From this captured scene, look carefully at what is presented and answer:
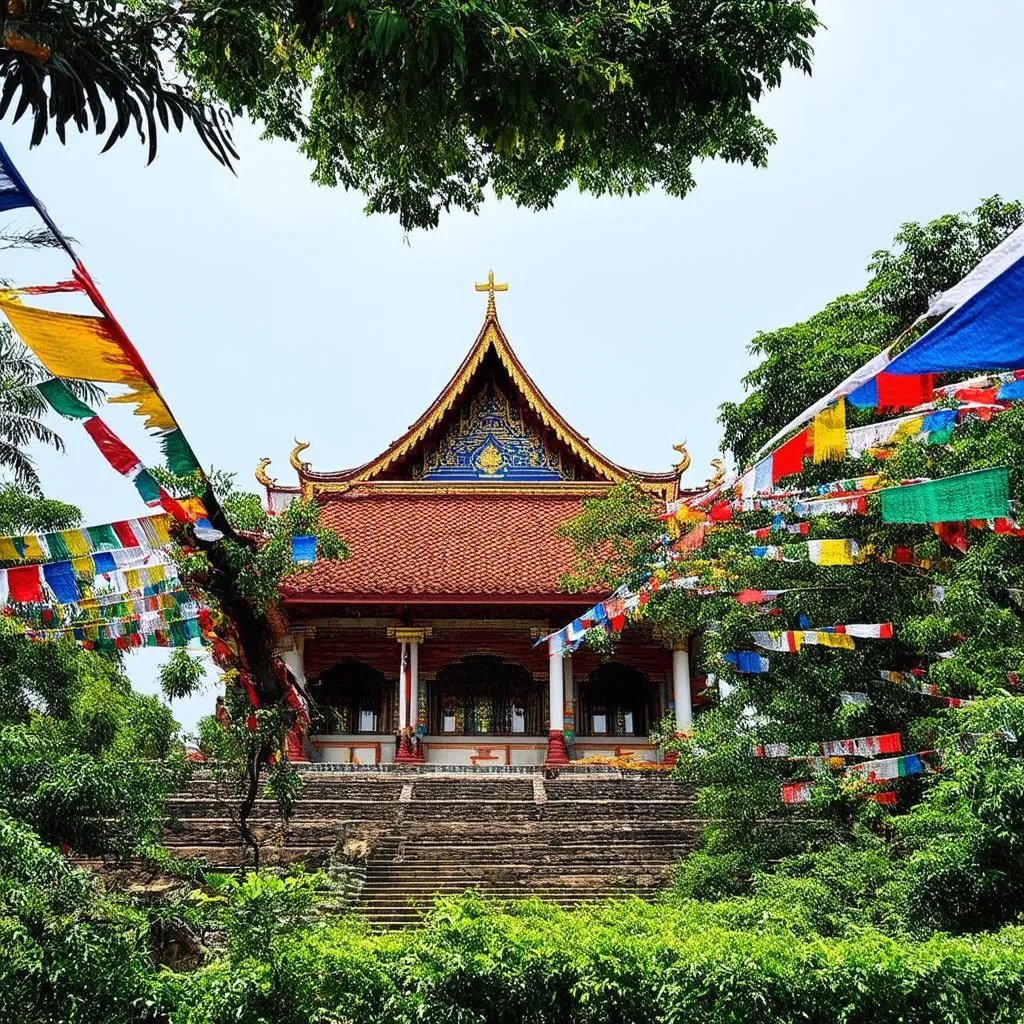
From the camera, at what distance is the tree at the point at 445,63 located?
18.0ft

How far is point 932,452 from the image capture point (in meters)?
10.6

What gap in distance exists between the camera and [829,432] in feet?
23.0

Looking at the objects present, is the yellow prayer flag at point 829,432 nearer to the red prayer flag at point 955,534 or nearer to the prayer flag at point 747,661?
the red prayer flag at point 955,534

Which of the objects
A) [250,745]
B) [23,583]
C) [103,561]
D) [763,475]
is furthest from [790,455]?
[23,583]

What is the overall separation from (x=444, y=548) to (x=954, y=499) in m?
14.0

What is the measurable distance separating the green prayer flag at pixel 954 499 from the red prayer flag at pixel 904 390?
0.77m

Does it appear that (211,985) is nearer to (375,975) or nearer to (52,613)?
(375,975)

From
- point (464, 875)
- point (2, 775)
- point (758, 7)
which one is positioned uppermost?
point (758, 7)

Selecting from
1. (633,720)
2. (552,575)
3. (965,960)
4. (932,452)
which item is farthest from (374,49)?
(633,720)

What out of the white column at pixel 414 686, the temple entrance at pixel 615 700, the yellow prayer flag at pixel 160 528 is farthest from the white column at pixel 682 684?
the yellow prayer flag at pixel 160 528

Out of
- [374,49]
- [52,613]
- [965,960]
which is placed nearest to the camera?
[374,49]

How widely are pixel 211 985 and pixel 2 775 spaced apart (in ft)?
8.06

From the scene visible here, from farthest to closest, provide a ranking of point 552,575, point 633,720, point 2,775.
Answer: point 633,720, point 552,575, point 2,775

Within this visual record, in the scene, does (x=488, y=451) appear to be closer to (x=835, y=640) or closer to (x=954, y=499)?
(x=835, y=640)
